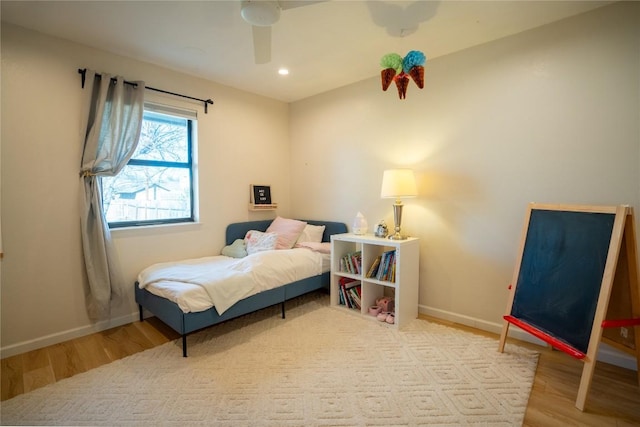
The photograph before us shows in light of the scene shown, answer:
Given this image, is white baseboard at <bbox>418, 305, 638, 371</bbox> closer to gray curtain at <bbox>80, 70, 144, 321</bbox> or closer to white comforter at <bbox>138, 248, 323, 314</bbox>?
white comforter at <bbox>138, 248, 323, 314</bbox>

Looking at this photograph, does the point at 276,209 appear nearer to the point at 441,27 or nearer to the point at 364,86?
the point at 364,86

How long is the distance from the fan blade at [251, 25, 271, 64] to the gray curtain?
1331mm

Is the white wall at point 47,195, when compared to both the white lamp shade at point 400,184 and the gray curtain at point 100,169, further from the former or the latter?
the white lamp shade at point 400,184

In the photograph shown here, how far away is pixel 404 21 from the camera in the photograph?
2.20 m

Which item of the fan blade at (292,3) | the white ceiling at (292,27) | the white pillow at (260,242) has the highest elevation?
the white ceiling at (292,27)

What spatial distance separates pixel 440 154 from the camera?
111 inches

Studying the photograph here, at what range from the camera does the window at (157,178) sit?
2824mm

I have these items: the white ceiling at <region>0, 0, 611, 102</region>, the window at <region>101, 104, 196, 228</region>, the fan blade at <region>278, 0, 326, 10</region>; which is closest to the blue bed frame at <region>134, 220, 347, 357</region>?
the window at <region>101, 104, 196, 228</region>

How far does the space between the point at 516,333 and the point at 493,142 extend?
1.59 metres

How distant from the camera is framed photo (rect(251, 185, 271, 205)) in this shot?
3.71 metres

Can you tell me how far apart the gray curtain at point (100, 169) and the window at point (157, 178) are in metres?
0.20

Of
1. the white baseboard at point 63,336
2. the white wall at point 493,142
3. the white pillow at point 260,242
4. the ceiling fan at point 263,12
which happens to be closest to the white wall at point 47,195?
the white baseboard at point 63,336

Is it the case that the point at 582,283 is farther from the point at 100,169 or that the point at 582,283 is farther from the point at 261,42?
the point at 100,169

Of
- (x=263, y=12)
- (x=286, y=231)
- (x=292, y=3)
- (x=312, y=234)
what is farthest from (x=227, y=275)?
(x=292, y=3)
